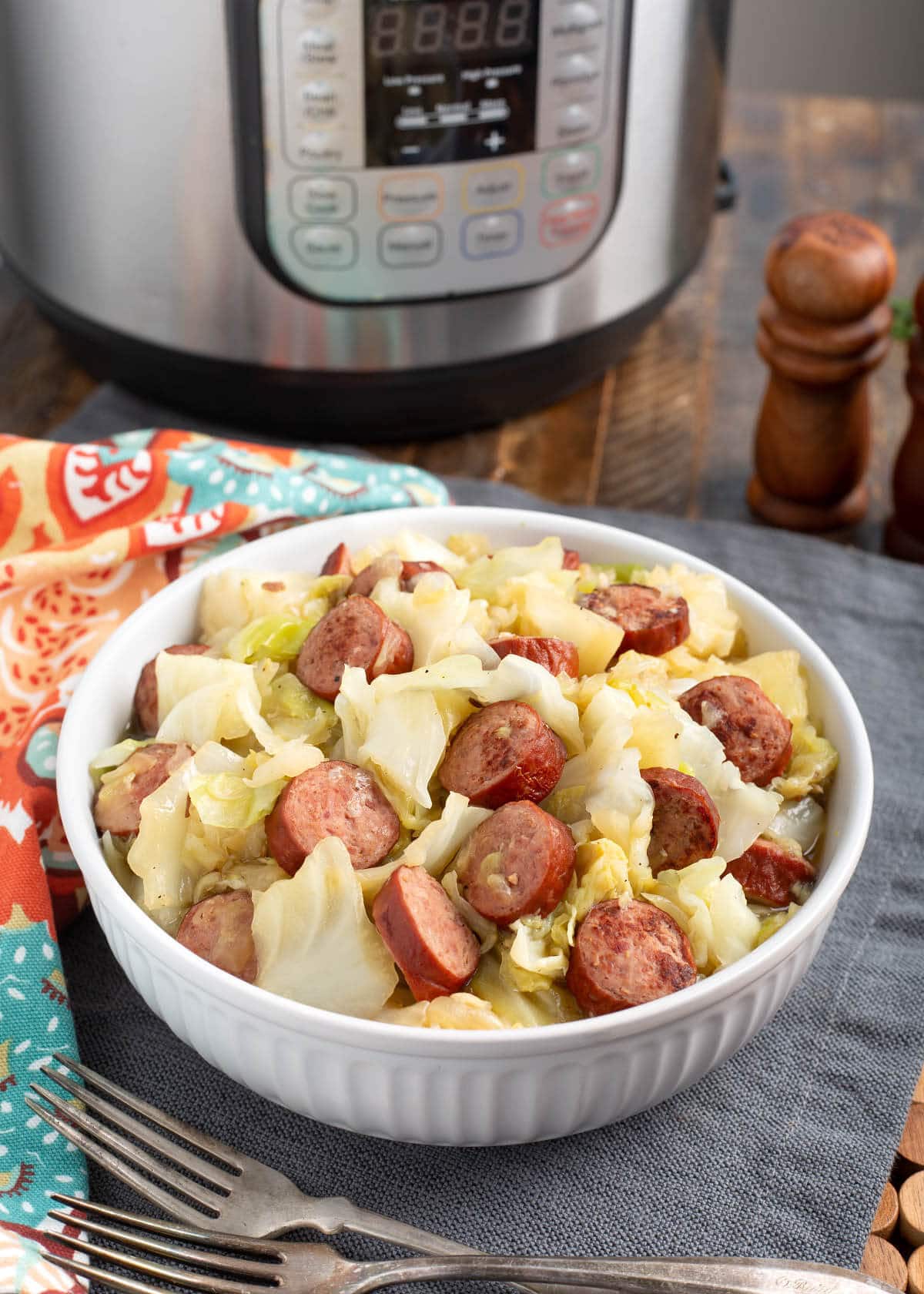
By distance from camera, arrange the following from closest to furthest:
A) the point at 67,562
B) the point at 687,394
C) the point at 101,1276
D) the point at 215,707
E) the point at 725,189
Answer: the point at 101,1276, the point at 215,707, the point at 67,562, the point at 687,394, the point at 725,189

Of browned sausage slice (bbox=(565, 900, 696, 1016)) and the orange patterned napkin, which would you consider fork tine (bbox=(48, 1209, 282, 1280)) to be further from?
browned sausage slice (bbox=(565, 900, 696, 1016))

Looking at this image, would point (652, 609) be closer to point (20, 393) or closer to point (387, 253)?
point (387, 253)

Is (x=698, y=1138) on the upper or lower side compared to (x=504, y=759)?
lower

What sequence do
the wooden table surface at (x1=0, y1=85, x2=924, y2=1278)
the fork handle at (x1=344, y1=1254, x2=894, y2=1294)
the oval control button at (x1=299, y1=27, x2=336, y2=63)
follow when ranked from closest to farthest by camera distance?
the fork handle at (x1=344, y1=1254, x2=894, y2=1294) → the oval control button at (x1=299, y1=27, x2=336, y2=63) → the wooden table surface at (x1=0, y1=85, x2=924, y2=1278)

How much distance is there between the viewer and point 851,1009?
106cm

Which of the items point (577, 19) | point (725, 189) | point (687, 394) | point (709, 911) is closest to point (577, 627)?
point (709, 911)

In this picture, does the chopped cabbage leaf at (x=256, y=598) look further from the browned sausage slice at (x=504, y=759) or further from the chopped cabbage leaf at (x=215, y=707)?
the browned sausage slice at (x=504, y=759)

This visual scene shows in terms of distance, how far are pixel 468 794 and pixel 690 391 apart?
1053 mm

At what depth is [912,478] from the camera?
1555 millimetres

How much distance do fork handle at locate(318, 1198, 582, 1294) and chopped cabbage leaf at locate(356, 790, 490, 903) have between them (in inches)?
7.5

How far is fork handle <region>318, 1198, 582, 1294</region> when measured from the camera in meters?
0.84

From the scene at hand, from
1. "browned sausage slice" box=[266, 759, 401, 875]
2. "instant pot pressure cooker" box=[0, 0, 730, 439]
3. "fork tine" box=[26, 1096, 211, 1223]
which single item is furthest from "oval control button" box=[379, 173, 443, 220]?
"fork tine" box=[26, 1096, 211, 1223]

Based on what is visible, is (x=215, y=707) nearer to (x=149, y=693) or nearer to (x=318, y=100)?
(x=149, y=693)

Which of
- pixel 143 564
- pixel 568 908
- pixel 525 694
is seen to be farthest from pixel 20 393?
pixel 568 908
